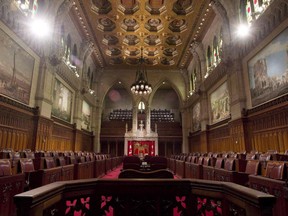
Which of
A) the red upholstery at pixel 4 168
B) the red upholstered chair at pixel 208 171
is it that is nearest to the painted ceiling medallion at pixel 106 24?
the red upholstered chair at pixel 208 171

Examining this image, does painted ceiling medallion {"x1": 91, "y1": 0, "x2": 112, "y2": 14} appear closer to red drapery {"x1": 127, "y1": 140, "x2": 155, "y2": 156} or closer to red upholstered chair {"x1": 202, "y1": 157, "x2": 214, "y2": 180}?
red upholstered chair {"x1": 202, "y1": 157, "x2": 214, "y2": 180}

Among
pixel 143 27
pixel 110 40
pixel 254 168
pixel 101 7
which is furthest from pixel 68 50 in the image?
pixel 254 168

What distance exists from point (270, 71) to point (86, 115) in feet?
49.4

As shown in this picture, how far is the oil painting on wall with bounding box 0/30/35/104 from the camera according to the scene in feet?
24.8

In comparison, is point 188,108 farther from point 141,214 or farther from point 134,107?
point 141,214

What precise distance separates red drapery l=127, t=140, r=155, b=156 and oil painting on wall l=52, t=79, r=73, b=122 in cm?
893

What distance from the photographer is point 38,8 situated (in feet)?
33.6

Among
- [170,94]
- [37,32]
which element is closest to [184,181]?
[37,32]

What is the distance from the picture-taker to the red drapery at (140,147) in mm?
21750

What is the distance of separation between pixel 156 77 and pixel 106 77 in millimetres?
5589

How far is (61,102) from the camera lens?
12930 millimetres

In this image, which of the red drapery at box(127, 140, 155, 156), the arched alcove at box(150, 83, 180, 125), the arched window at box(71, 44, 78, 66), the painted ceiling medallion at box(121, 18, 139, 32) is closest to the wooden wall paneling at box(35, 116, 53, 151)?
the arched window at box(71, 44, 78, 66)

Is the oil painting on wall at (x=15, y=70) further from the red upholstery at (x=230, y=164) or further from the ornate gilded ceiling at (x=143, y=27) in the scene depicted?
the red upholstery at (x=230, y=164)

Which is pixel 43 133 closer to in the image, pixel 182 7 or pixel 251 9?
pixel 182 7
